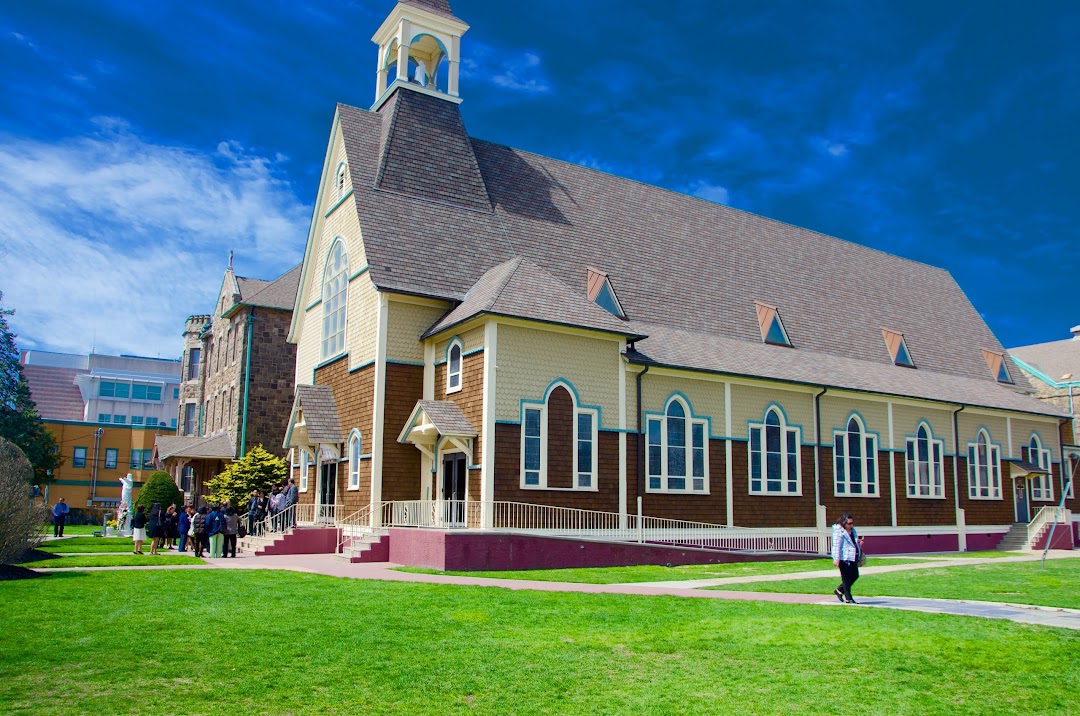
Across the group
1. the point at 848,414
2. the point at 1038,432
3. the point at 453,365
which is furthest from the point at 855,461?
the point at 453,365

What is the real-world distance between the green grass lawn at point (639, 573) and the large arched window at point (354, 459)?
569 centimetres

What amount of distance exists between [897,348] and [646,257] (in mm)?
12478

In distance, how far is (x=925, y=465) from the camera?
33719 millimetres

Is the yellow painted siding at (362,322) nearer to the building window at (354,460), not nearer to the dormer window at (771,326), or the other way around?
the building window at (354,460)

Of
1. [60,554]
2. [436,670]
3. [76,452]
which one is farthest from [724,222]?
[76,452]

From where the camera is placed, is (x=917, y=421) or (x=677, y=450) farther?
(x=917, y=421)

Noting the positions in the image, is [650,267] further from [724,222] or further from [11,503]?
[11,503]

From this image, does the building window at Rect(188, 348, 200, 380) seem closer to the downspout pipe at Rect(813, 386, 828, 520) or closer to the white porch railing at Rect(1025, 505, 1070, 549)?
the downspout pipe at Rect(813, 386, 828, 520)

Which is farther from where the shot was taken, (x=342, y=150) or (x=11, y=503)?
(x=342, y=150)

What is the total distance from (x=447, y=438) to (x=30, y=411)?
154 ft

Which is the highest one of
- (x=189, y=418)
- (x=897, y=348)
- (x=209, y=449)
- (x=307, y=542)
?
(x=897, y=348)

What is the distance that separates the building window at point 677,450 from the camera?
26.2 metres

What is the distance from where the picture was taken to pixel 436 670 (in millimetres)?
9195

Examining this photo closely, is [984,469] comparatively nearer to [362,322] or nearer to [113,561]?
[362,322]
